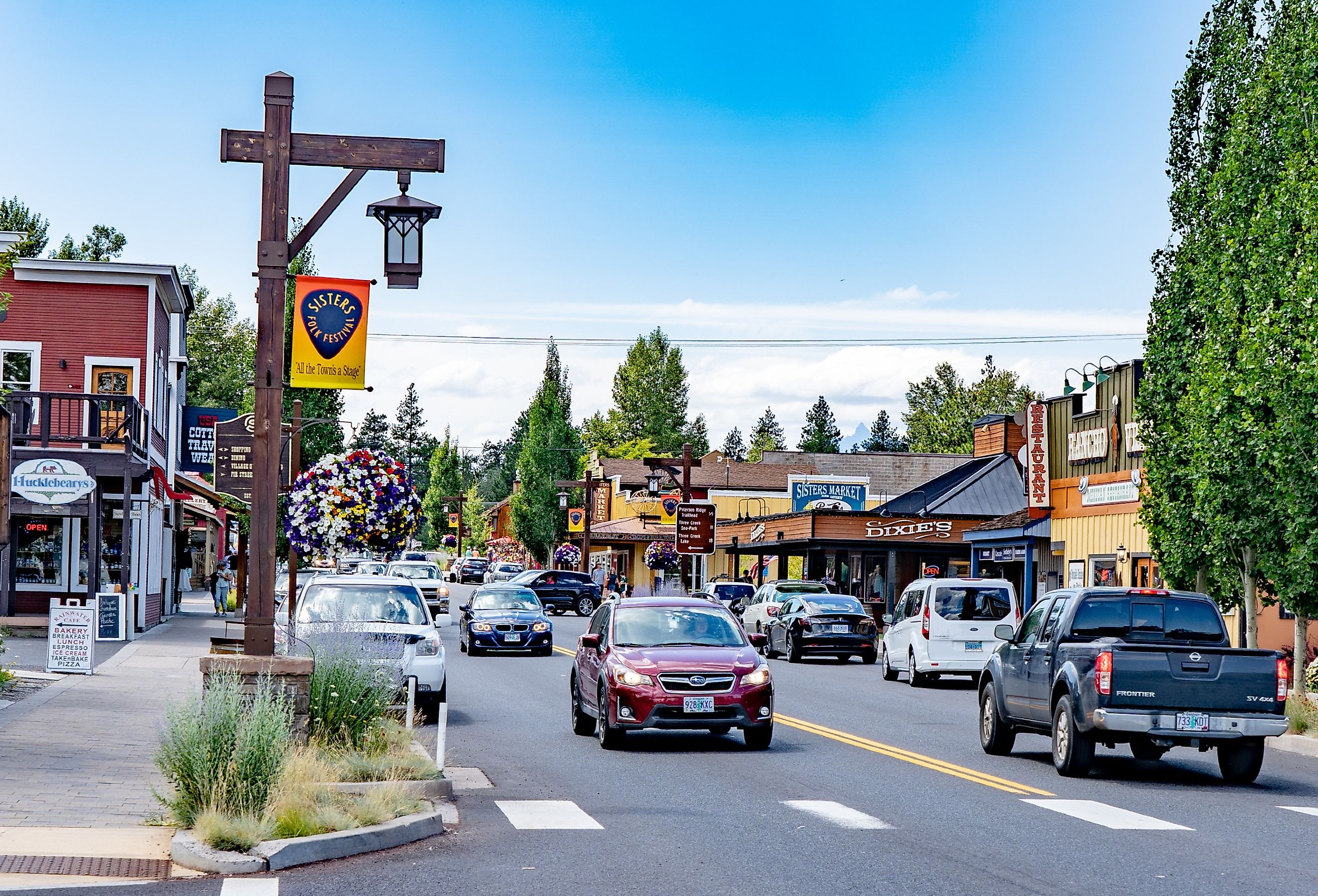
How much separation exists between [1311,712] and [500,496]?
160 meters

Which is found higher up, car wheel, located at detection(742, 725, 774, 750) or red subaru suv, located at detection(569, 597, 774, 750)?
red subaru suv, located at detection(569, 597, 774, 750)

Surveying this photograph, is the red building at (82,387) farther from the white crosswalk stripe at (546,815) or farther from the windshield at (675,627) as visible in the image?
the white crosswalk stripe at (546,815)

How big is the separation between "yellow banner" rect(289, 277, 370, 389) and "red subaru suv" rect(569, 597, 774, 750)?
19.5ft

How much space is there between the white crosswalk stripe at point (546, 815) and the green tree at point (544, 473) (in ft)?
290

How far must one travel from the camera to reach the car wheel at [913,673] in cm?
2692

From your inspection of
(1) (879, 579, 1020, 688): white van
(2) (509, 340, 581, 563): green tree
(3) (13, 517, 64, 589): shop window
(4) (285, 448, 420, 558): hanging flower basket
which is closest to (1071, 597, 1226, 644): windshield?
(1) (879, 579, 1020, 688): white van

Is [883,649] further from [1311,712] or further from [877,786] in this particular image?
[877,786]

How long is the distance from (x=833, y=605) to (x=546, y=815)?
73.0 feet

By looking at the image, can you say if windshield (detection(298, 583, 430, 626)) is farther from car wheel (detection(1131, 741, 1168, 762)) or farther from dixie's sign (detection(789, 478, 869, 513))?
dixie's sign (detection(789, 478, 869, 513))

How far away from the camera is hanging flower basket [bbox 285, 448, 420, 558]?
983 inches

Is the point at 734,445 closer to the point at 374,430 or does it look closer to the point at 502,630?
the point at 374,430

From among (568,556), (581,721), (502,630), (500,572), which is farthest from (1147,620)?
(568,556)

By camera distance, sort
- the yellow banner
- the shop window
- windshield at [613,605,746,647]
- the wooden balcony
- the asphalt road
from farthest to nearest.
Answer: the shop window → the wooden balcony → the yellow banner → windshield at [613,605,746,647] → the asphalt road

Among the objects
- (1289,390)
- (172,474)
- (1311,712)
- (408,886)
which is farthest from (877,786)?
(172,474)
